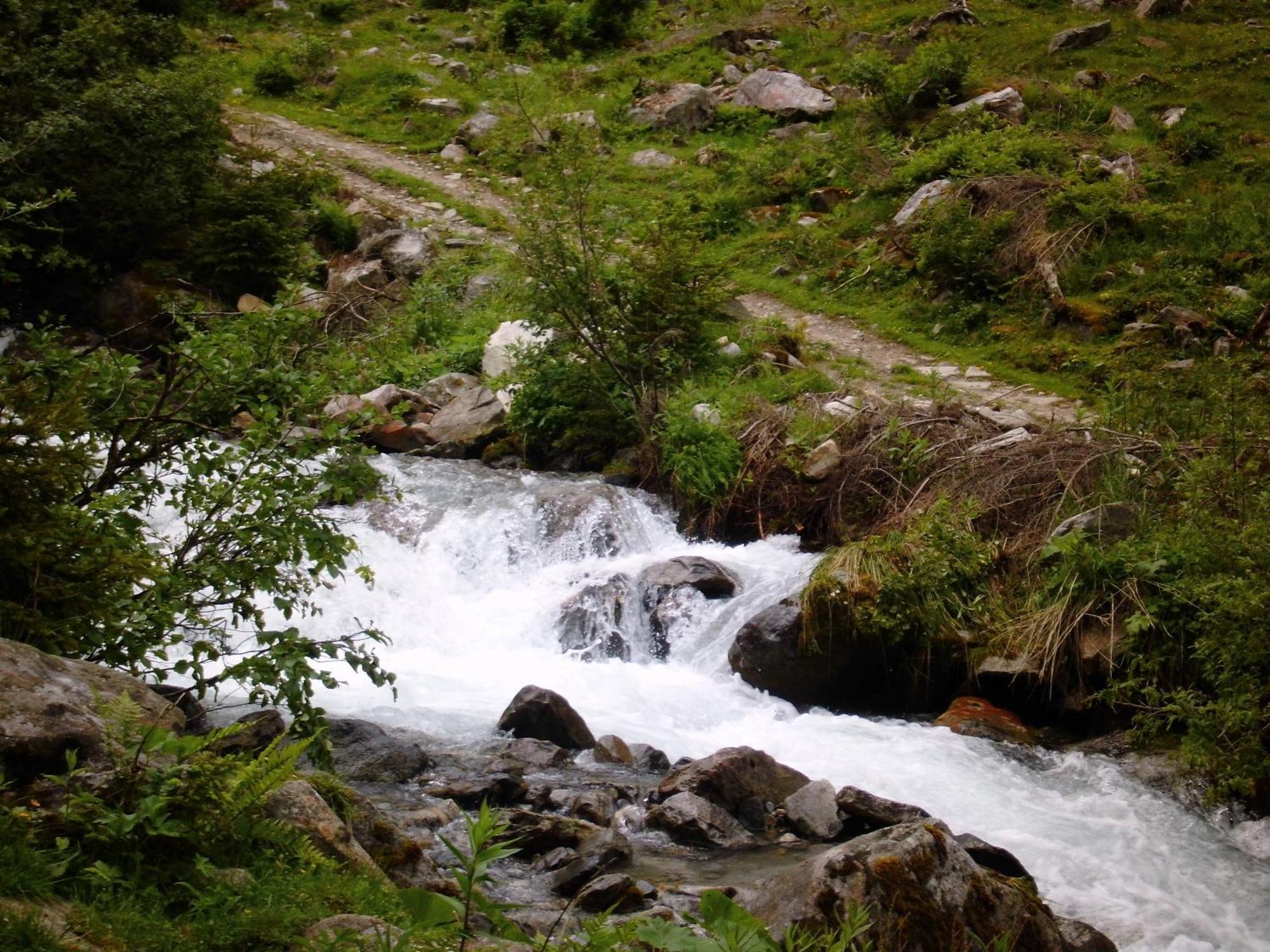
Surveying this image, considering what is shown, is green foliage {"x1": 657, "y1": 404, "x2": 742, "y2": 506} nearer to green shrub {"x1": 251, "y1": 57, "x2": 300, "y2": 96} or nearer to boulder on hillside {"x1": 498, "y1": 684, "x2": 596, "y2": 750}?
boulder on hillside {"x1": 498, "y1": 684, "x2": 596, "y2": 750}

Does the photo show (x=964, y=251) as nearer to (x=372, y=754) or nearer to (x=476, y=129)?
(x=372, y=754)

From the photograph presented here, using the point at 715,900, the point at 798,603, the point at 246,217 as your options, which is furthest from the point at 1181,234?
the point at 715,900

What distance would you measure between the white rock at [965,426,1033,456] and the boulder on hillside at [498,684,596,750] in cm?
471

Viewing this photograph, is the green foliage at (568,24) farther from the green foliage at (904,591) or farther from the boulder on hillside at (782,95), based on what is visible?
the green foliage at (904,591)

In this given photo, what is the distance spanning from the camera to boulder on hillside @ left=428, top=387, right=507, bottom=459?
1294 cm

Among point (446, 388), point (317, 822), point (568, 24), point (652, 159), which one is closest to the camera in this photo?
point (317, 822)

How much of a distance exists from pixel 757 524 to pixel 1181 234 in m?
7.47

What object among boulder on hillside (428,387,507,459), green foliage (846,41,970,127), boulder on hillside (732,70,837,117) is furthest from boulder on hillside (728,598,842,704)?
boulder on hillside (732,70,837,117)

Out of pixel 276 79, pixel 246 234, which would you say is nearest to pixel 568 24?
pixel 276 79

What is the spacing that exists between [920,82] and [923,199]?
14.2 feet

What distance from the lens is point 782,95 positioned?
21.5 m

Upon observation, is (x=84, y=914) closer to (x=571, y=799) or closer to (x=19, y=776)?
(x=19, y=776)

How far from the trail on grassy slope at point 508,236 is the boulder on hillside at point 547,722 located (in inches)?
214

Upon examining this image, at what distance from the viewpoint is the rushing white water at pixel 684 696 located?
230 inches
